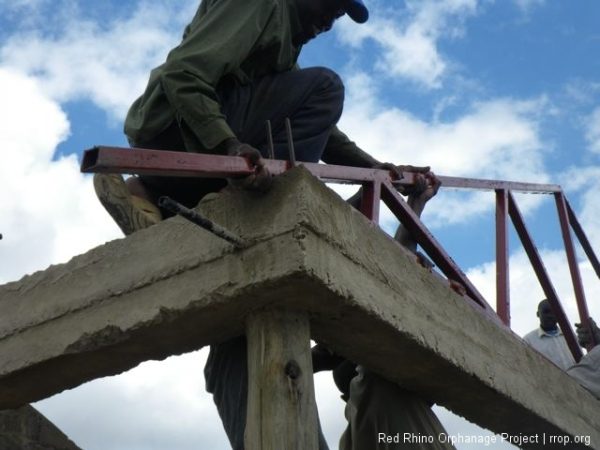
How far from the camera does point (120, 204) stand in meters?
4.86

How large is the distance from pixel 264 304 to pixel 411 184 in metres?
1.87

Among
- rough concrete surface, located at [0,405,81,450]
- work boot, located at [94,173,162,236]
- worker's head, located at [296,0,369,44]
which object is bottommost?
rough concrete surface, located at [0,405,81,450]

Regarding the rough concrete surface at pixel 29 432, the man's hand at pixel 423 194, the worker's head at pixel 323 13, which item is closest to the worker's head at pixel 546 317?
the man's hand at pixel 423 194

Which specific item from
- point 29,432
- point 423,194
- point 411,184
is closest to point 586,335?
point 423,194

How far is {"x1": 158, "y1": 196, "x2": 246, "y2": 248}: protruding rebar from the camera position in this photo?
3730 millimetres

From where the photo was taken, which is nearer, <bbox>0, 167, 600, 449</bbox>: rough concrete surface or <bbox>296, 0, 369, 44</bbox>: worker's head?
<bbox>0, 167, 600, 449</bbox>: rough concrete surface

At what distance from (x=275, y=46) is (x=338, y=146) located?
116cm

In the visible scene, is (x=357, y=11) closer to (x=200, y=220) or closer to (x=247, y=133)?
(x=247, y=133)

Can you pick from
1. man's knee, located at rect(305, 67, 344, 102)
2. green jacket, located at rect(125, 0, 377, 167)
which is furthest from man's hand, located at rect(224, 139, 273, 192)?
man's knee, located at rect(305, 67, 344, 102)

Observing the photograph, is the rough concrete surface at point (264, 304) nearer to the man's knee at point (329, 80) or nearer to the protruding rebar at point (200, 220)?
the protruding rebar at point (200, 220)

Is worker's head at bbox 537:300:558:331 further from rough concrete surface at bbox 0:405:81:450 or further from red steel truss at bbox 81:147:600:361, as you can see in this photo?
rough concrete surface at bbox 0:405:81:450

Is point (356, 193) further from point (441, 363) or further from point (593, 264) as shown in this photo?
point (593, 264)

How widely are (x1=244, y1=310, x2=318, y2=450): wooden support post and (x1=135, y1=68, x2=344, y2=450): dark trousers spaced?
2.21ft

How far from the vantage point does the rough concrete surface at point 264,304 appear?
163 inches
